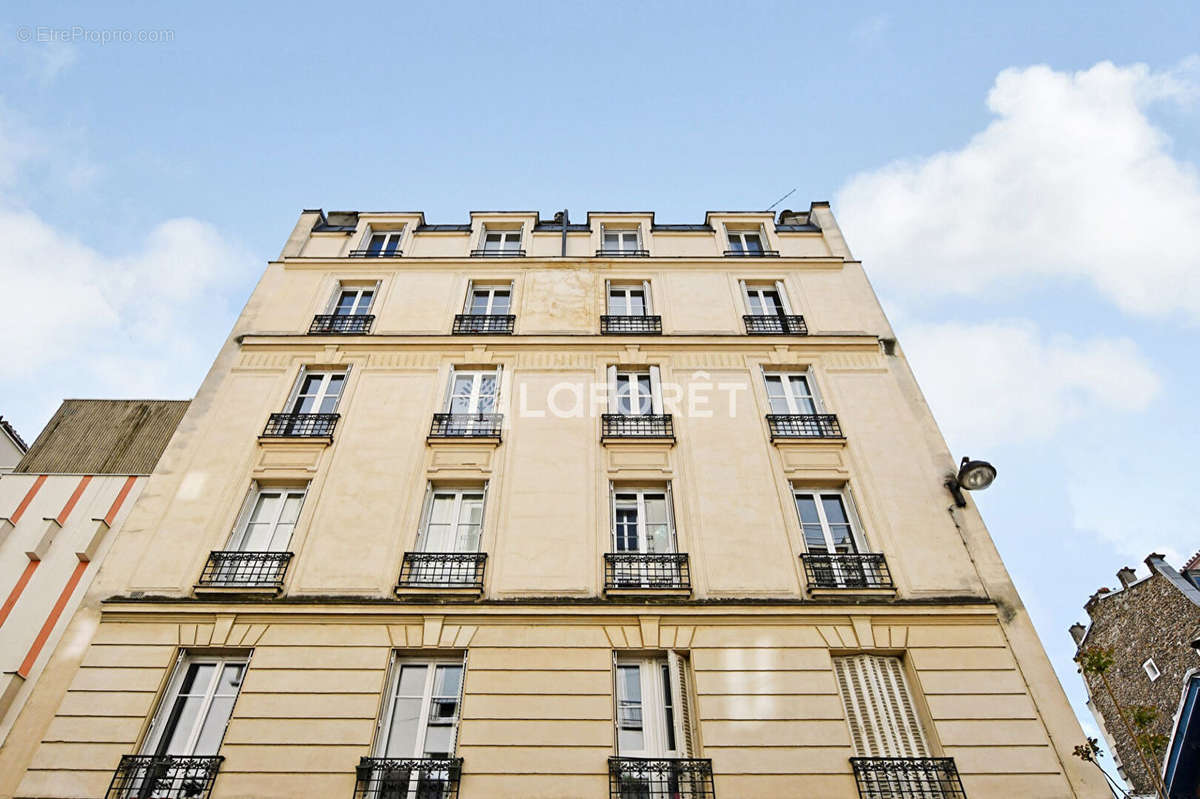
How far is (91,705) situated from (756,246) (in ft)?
49.8

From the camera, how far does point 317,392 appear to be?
42.1 feet

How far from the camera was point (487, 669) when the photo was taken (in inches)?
341

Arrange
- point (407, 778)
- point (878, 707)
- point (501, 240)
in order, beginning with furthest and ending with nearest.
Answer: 1. point (501, 240)
2. point (878, 707)
3. point (407, 778)

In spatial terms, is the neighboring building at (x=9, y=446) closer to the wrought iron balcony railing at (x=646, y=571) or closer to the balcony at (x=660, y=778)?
the wrought iron balcony railing at (x=646, y=571)

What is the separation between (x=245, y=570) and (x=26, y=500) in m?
5.36

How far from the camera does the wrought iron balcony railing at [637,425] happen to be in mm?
11703

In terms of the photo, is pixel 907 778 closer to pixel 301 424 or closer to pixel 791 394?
pixel 791 394

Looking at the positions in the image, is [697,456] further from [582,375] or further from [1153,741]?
[1153,741]

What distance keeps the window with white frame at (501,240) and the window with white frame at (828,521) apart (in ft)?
30.1

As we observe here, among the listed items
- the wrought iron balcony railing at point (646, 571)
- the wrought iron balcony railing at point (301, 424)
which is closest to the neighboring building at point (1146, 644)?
the wrought iron balcony railing at point (646, 571)

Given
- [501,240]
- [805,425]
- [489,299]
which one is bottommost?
[805,425]

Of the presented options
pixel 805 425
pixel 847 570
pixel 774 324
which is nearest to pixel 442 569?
pixel 847 570

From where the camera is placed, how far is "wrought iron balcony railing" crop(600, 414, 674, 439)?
1170cm

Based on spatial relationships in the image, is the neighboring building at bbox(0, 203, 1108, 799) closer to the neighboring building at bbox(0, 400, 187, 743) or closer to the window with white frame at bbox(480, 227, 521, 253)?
the neighboring building at bbox(0, 400, 187, 743)
